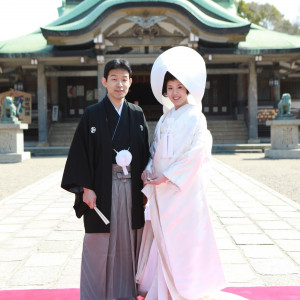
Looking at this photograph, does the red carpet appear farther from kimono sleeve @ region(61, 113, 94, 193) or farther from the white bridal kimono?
kimono sleeve @ region(61, 113, 94, 193)

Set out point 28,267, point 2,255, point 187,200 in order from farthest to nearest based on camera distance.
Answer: point 2,255 → point 28,267 → point 187,200

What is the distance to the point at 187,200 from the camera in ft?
8.52

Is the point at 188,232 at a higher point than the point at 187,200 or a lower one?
lower

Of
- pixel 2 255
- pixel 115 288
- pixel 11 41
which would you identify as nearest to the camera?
pixel 115 288

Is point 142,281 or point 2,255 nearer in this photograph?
point 142,281

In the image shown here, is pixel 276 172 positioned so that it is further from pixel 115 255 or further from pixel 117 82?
pixel 117 82

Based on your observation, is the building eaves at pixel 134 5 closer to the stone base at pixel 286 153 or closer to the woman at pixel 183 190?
the stone base at pixel 286 153

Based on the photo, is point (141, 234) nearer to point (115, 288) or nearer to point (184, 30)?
point (115, 288)

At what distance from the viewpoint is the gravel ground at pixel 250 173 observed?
7.75 m

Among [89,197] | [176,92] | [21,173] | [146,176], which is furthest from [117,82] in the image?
[21,173]

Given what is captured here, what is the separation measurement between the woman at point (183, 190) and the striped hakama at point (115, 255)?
22 cm

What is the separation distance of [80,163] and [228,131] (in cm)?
1543

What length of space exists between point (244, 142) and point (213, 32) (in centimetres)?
489

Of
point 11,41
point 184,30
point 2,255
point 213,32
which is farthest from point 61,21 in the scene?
point 2,255
